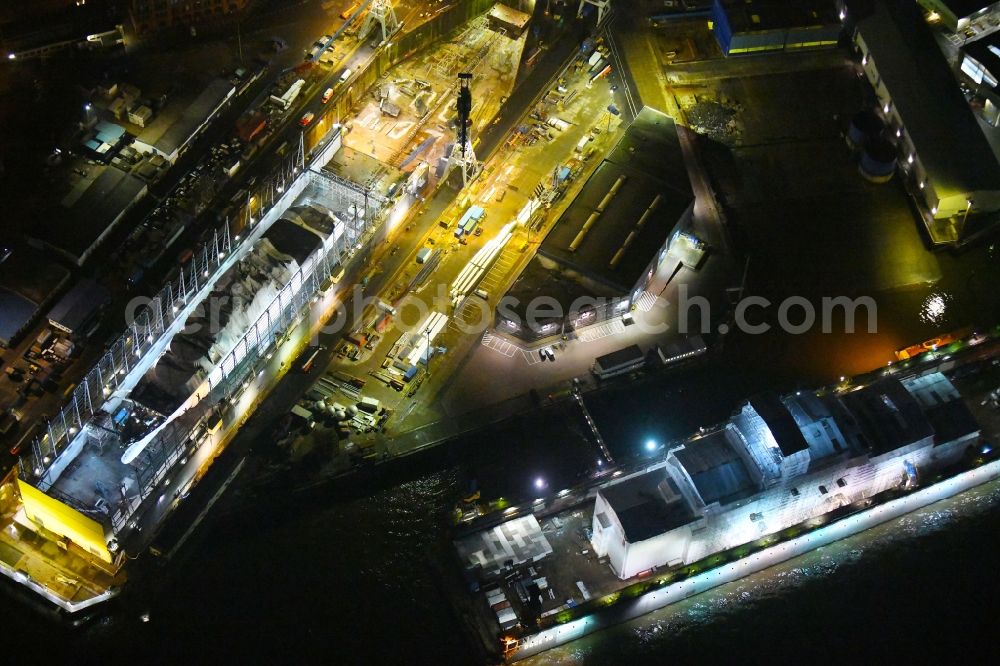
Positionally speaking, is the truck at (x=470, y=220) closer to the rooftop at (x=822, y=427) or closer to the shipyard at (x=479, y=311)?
the shipyard at (x=479, y=311)

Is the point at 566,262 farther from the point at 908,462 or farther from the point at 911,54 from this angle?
the point at 911,54

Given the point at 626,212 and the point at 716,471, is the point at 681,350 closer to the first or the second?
the point at 626,212

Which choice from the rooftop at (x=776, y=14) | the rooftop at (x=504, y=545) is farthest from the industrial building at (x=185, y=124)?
the rooftop at (x=776, y=14)

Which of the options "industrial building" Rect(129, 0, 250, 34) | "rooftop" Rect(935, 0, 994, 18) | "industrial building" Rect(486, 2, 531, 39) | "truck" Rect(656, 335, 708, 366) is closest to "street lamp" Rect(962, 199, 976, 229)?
"rooftop" Rect(935, 0, 994, 18)

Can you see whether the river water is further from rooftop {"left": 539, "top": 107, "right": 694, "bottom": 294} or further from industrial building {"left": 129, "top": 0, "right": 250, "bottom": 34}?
industrial building {"left": 129, "top": 0, "right": 250, "bottom": 34}

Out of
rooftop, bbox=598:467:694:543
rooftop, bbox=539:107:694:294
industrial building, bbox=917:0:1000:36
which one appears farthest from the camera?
industrial building, bbox=917:0:1000:36

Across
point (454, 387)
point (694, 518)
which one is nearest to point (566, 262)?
point (454, 387)
